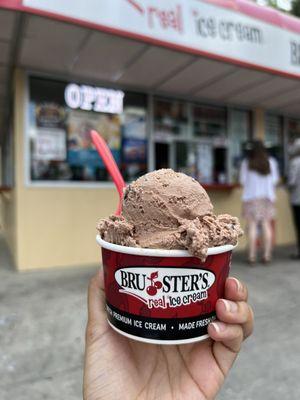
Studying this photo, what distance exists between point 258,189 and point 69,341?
11.6 ft

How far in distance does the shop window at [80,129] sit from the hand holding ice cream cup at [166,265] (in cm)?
444

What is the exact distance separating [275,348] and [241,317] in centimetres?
212

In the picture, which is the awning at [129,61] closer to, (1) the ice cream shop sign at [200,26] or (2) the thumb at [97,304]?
(1) the ice cream shop sign at [200,26]

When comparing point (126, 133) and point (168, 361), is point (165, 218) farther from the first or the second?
point (126, 133)

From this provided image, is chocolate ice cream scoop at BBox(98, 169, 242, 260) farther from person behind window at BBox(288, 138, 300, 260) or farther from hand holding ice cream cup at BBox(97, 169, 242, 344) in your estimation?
person behind window at BBox(288, 138, 300, 260)

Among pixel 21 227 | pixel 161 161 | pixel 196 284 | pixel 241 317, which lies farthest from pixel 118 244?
pixel 161 161

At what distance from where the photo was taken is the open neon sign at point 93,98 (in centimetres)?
547

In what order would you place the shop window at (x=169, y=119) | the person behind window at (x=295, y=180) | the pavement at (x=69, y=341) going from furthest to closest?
the shop window at (x=169, y=119) → the person behind window at (x=295, y=180) → the pavement at (x=69, y=341)

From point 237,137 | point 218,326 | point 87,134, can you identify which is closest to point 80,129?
point 87,134

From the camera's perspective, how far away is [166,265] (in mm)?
1059

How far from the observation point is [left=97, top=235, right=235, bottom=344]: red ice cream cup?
42.0 inches

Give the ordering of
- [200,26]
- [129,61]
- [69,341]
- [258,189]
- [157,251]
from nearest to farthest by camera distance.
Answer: [157,251] → [69,341] → [200,26] → [129,61] → [258,189]

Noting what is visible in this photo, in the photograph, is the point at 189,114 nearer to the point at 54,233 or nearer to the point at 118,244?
the point at 54,233

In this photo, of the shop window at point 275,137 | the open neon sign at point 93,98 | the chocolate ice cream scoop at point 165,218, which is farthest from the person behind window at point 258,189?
the chocolate ice cream scoop at point 165,218
